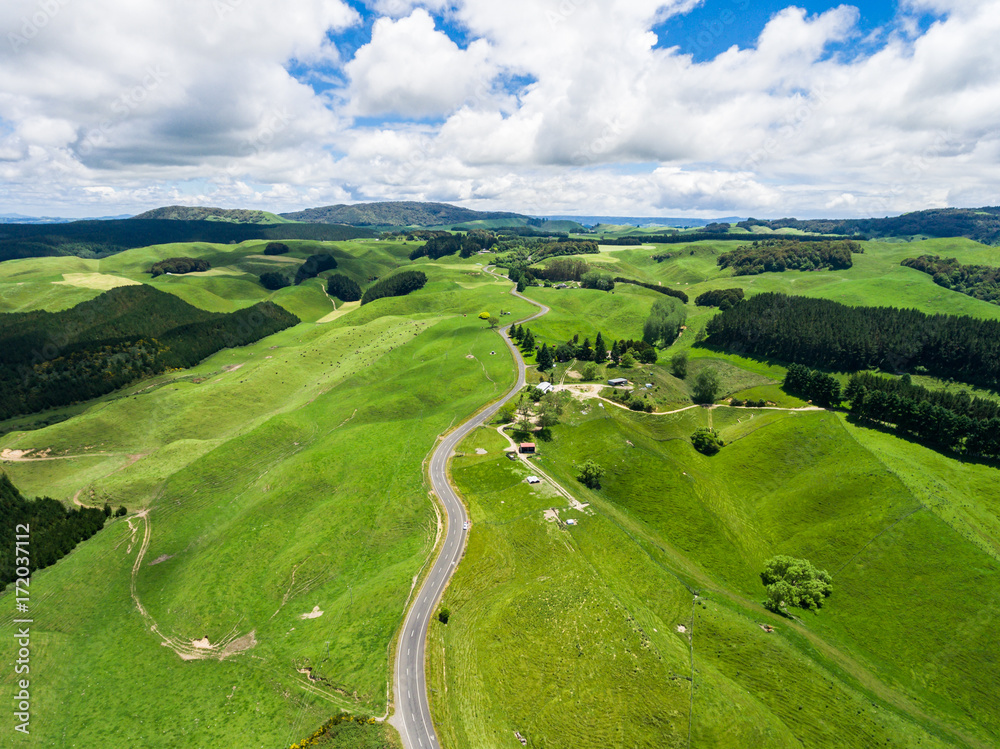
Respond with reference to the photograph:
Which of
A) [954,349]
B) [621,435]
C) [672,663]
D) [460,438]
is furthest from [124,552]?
[954,349]

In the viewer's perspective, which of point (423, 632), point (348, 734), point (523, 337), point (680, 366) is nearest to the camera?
point (348, 734)

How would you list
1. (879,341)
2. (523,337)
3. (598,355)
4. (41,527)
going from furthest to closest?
(523,337), (598,355), (879,341), (41,527)

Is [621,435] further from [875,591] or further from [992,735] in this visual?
[992,735]

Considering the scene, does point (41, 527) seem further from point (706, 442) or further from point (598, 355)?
point (706, 442)

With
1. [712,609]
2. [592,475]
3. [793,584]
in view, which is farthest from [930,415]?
[592,475]

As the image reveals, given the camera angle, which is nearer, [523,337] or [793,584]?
[793,584]

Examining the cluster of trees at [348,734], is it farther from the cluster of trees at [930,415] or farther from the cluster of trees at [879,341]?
the cluster of trees at [879,341]

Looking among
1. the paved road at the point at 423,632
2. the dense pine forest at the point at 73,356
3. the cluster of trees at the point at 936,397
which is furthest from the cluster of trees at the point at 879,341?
the dense pine forest at the point at 73,356
